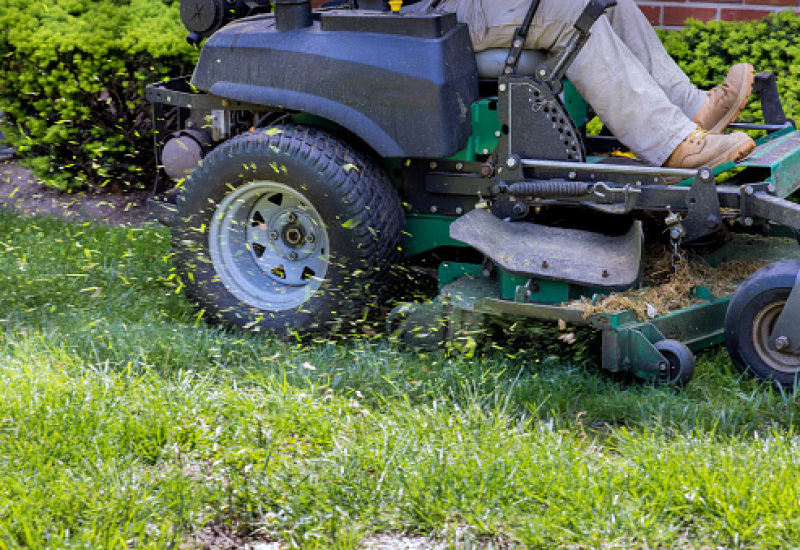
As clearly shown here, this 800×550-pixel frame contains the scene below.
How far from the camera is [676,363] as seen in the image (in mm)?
3656

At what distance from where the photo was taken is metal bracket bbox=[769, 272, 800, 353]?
3.50 meters

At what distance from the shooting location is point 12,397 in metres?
3.42

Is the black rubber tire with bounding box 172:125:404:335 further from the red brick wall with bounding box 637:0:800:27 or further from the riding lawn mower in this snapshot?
the red brick wall with bounding box 637:0:800:27

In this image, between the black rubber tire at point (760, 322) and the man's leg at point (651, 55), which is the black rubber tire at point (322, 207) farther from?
the black rubber tire at point (760, 322)

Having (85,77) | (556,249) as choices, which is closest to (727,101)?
(556,249)

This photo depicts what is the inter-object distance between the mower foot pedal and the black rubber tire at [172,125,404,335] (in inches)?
13.4

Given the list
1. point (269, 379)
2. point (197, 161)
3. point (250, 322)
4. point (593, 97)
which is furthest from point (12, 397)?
point (593, 97)

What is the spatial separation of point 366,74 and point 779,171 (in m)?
1.55

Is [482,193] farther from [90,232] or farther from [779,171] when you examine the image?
[90,232]

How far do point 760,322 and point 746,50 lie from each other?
7.82ft

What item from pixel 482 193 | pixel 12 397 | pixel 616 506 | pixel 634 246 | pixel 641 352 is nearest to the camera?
pixel 616 506

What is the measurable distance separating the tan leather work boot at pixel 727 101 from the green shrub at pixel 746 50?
3.83 feet

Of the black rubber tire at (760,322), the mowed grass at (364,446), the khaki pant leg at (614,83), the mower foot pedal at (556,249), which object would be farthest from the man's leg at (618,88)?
the mowed grass at (364,446)

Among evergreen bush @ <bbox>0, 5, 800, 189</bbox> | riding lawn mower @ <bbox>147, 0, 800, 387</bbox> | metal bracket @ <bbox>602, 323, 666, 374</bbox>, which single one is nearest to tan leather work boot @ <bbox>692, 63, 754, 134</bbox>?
riding lawn mower @ <bbox>147, 0, 800, 387</bbox>
